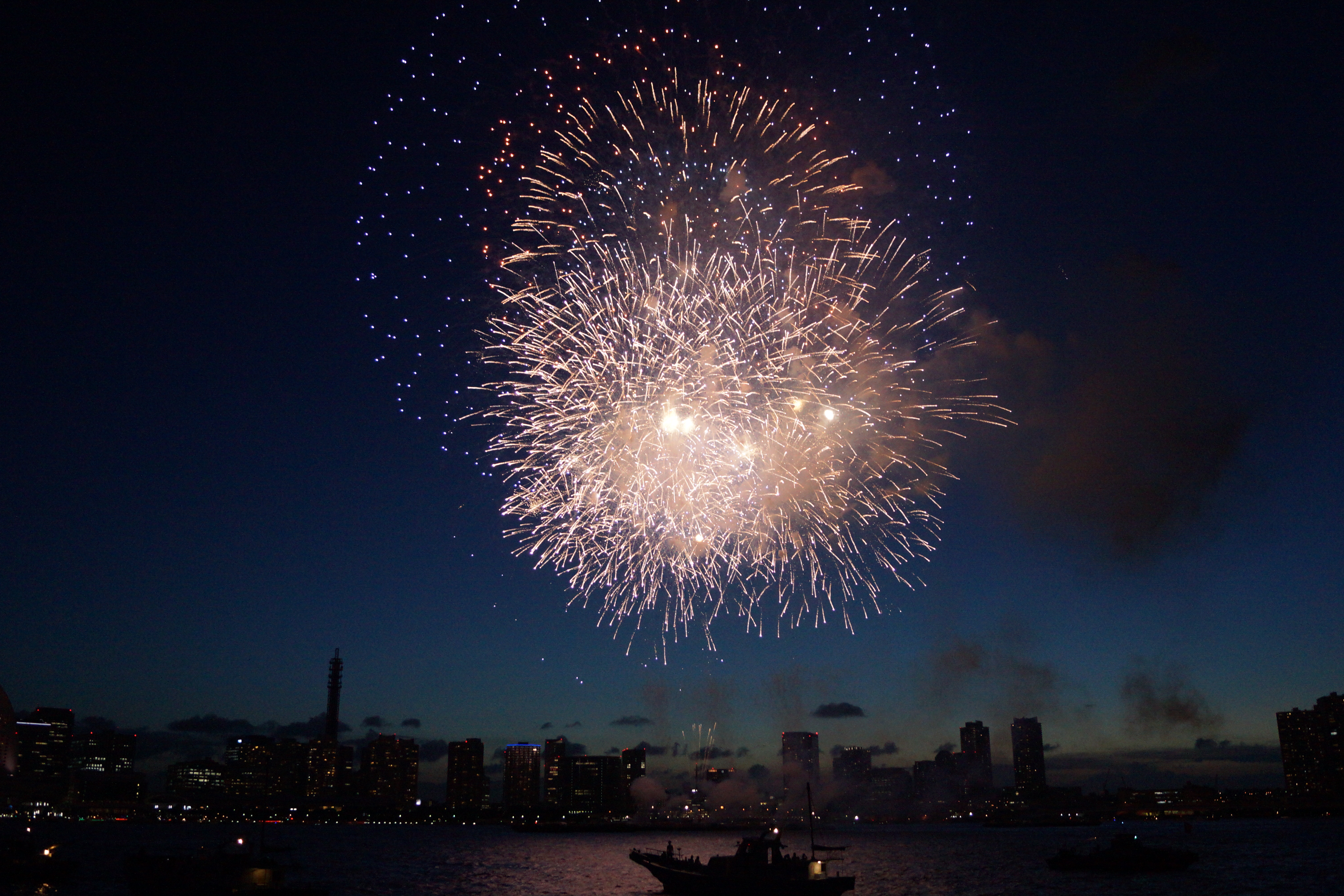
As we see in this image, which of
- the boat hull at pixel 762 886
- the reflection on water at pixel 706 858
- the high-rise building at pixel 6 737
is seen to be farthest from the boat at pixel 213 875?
the high-rise building at pixel 6 737

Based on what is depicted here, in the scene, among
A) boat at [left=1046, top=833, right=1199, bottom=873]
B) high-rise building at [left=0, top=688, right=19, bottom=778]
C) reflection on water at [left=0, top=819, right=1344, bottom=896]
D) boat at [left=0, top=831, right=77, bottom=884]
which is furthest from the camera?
high-rise building at [left=0, top=688, right=19, bottom=778]

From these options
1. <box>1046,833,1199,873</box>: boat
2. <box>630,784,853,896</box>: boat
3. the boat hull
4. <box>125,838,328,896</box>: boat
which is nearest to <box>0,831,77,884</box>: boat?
<box>125,838,328,896</box>: boat

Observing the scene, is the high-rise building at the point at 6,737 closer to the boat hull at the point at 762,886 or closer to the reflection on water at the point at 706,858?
the reflection on water at the point at 706,858

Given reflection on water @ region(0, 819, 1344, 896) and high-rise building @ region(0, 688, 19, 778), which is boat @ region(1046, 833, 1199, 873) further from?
high-rise building @ region(0, 688, 19, 778)

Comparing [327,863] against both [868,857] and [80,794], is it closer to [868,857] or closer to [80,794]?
[868,857]

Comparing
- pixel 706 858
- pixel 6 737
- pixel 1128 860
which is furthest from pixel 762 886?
pixel 6 737
